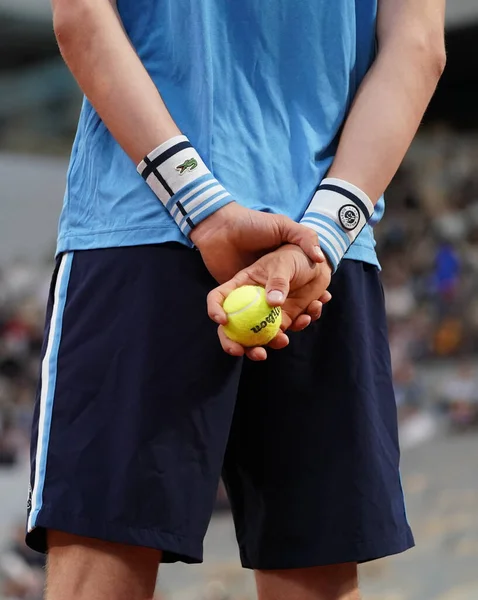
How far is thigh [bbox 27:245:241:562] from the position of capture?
1.05 meters

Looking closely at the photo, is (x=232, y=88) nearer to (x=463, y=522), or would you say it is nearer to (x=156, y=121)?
(x=156, y=121)

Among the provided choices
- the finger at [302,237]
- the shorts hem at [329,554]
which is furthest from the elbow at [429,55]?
the shorts hem at [329,554]

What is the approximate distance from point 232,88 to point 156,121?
110 mm

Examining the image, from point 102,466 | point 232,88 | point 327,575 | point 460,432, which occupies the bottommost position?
point 460,432

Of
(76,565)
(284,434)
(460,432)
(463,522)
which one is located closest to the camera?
(76,565)

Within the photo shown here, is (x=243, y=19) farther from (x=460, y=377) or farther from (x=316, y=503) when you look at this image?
(x=460, y=377)

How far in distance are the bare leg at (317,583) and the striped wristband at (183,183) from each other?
1.40ft

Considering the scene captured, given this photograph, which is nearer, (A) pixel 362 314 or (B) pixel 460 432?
(A) pixel 362 314

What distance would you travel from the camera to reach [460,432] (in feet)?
24.0

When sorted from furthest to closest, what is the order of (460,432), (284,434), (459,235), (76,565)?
1. (459,235)
2. (460,432)
3. (284,434)
4. (76,565)

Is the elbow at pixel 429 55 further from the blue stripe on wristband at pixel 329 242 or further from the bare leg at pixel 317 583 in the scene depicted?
the bare leg at pixel 317 583

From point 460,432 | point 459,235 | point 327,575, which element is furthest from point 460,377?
point 327,575

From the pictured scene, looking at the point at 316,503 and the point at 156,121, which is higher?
the point at 156,121

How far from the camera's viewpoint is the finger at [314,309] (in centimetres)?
108
